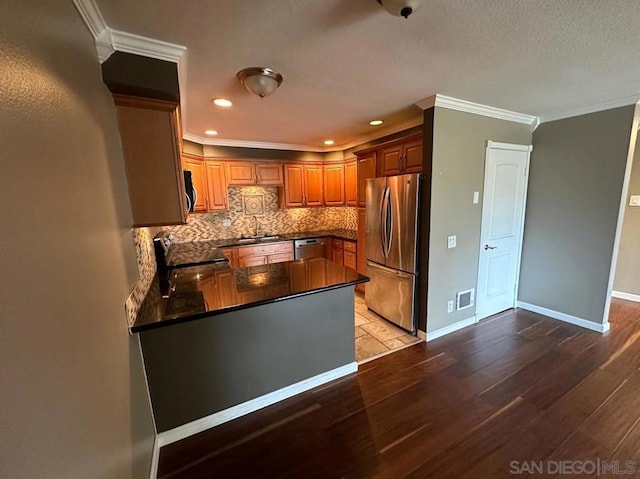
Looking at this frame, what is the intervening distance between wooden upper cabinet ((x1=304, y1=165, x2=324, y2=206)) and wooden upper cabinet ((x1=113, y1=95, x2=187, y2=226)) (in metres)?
3.11

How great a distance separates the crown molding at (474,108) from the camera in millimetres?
2426

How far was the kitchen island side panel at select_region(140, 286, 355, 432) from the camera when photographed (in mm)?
1729

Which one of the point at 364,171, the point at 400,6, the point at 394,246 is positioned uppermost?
the point at 400,6

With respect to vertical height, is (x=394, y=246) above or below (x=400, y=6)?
below

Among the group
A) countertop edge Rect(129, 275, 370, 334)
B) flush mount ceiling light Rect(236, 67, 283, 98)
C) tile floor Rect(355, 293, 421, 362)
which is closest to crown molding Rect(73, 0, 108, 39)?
flush mount ceiling light Rect(236, 67, 283, 98)

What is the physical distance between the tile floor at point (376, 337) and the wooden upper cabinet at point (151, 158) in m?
2.12

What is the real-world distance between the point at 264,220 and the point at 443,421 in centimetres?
379

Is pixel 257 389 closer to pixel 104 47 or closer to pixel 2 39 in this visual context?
pixel 2 39

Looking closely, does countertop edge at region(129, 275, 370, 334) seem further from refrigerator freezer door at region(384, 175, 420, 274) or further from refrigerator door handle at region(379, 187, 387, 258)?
refrigerator door handle at region(379, 187, 387, 258)

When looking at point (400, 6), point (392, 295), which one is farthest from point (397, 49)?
point (392, 295)

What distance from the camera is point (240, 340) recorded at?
1.90 m

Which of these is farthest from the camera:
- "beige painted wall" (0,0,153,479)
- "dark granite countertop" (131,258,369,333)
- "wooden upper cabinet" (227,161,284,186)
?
"wooden upper cabinet" (227,161,284,186)

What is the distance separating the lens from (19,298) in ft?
1.99

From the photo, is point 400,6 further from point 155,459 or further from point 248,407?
point 155,459
